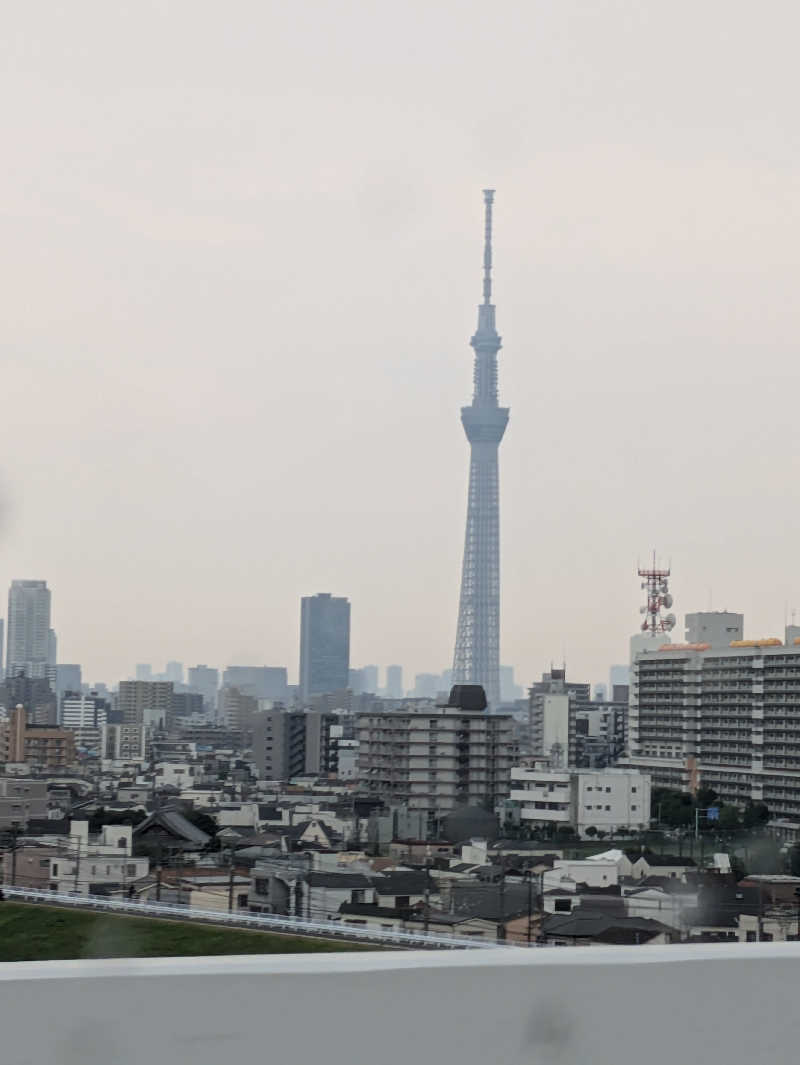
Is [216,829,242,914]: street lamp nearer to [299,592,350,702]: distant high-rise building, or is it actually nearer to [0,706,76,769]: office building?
[0,706,76,769]: office building

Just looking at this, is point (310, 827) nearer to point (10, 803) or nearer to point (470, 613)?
point (10, 803)

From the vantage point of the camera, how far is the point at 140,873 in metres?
9.23

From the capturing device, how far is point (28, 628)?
1682 inches

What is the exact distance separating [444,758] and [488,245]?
179 feet

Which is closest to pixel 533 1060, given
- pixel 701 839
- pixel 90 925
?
pixel 90 925

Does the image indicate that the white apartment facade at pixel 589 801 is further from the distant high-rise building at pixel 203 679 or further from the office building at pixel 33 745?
the distant high-rise building at pixel 203 679

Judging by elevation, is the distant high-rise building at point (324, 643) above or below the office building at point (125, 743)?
above

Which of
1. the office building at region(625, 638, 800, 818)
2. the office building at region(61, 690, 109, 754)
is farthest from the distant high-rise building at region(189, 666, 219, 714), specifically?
the office building at region(625, 638, 800, 818)

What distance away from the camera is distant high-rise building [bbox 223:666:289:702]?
60625 millimetres

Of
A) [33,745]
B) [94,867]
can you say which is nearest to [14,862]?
[94,867]

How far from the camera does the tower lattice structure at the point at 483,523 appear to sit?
66000 mm

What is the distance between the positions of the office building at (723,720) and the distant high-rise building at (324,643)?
33.1 metres

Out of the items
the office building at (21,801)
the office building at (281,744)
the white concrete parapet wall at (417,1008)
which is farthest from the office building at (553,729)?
the white concrete parapet wall at (417,1008)

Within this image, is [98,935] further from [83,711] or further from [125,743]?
[83,711]
